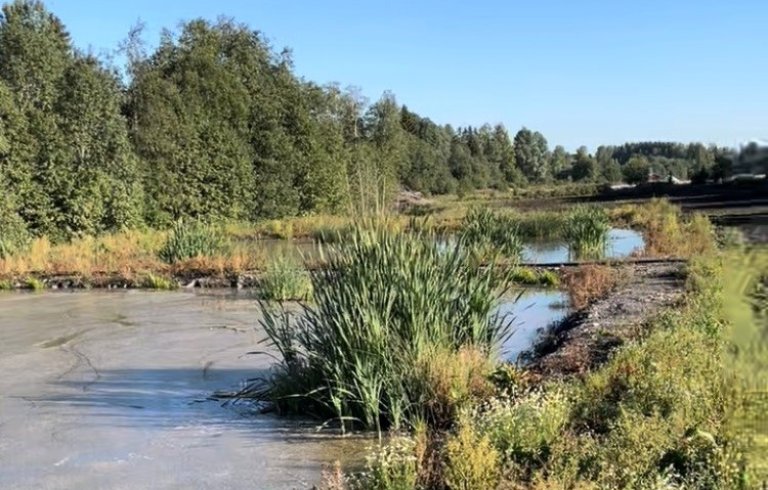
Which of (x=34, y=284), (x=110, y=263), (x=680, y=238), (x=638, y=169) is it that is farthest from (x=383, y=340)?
(x=638, y=169)

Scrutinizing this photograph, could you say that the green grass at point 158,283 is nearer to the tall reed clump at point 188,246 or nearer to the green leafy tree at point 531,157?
the tall reed clump at point 188,246

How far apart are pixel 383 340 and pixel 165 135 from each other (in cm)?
2942

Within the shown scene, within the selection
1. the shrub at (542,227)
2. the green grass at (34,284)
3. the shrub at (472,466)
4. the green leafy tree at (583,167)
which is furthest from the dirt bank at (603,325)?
the green leafy tree at (583,167)

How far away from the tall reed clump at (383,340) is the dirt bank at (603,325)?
0.73 meters

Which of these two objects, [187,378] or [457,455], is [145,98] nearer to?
[187,378]

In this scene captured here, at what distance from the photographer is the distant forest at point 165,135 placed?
86.3 ft

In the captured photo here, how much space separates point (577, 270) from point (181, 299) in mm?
7543

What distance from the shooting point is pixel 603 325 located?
8.72 meters

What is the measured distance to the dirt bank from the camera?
23.4 feet

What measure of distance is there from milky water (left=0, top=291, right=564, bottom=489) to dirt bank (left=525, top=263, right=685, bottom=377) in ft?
2.28

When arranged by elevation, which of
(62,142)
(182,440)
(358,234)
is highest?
(62,142)

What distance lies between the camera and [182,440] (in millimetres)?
6121

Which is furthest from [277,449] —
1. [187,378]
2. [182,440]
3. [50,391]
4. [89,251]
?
[89,251]

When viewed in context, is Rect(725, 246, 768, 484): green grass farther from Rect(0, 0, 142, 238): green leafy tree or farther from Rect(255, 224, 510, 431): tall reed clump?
Rect(0, 0, 142, 238): green leafy tree
